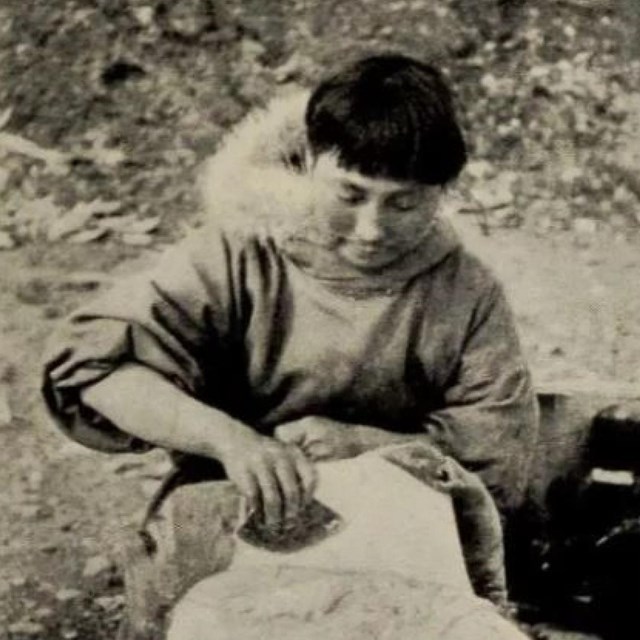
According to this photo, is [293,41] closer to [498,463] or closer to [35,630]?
[498,463]

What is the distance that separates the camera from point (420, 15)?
4.42ft

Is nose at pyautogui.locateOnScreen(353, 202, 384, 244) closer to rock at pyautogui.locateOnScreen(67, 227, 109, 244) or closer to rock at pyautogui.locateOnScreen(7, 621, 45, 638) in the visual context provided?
rock at pyautogui.locateOnScreen(67, 227, 109, 244)

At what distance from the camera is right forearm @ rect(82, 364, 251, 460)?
47.5 inches

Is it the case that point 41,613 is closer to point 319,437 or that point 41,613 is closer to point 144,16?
point 319,437

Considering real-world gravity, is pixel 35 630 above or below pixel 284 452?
below

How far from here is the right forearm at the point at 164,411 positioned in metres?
1.21

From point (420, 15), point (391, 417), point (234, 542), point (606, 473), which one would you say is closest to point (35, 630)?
point (234, 542)

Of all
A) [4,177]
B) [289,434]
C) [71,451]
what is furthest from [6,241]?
[289,434]

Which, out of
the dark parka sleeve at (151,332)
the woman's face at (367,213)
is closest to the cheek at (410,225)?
the woman's face at (367,213)

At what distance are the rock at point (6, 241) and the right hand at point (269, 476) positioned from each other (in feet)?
0.79

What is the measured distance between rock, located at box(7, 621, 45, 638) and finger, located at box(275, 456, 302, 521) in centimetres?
22

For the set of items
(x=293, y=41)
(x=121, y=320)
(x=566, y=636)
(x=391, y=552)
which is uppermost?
(x=293, y=41)

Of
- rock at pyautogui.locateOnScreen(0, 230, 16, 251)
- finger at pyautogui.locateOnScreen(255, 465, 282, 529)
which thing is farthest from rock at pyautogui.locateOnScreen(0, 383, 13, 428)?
finger at pyautogui.locateOnScreen(255, 465, 282, 529)

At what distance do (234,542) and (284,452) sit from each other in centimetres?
7
